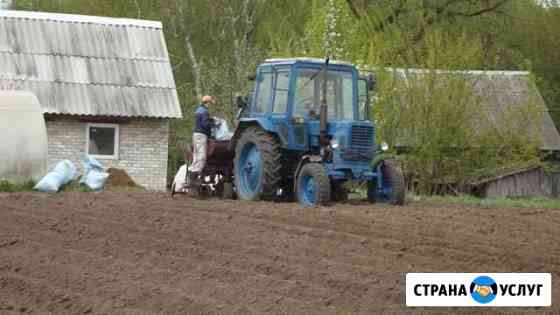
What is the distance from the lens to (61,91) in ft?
97.1

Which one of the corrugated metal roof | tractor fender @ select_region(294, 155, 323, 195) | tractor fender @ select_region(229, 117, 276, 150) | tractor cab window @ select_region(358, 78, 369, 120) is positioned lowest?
tractor fender @ select_region(294, 155, 323, 195)

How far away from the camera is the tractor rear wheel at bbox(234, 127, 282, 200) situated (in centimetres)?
1789

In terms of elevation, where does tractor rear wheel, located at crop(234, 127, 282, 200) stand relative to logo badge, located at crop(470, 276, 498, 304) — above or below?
above

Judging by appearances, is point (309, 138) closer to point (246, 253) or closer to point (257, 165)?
point (257, 165)

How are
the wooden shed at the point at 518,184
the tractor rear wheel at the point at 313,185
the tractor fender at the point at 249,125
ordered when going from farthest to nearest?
the wooden shed at the point at 518,184, the tractor fender at the point at 249,125, the tractor rear wheel at the point at 313,185

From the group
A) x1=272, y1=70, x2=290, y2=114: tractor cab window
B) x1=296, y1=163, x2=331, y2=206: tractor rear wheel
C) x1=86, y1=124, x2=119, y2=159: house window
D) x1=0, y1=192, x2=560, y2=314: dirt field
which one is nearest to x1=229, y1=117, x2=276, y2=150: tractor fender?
x1=272, y1=70, x2=290, y2=114: tractor cab window

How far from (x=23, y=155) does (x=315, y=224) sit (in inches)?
341

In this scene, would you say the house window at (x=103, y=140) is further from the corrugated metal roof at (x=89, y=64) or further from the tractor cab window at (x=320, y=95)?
the tractor cab window at (x=320, y=95)

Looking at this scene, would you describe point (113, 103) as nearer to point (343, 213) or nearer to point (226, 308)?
point (343, 213)

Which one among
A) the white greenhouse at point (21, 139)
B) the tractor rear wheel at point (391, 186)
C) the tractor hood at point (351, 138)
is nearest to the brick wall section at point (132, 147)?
the white greenhouse at point (21, 139)

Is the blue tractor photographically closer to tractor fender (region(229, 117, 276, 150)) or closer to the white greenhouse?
tractor fender (region(229, 117, 276, 150))

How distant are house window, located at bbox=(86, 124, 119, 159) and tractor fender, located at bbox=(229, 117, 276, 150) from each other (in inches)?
451

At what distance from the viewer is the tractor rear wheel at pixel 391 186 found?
1784 centimetres

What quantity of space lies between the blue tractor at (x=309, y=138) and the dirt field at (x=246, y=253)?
0.68 metres
